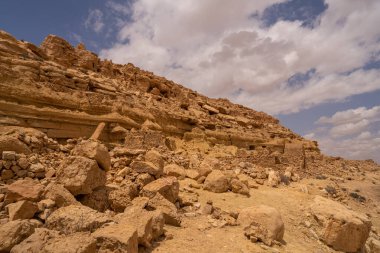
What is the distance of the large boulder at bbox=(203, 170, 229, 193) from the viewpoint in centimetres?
962

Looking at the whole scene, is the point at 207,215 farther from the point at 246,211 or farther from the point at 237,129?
the point at 237,129

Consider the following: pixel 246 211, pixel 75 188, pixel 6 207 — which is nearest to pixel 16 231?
pixel 6 207

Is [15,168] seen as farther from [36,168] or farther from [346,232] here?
[346,232]

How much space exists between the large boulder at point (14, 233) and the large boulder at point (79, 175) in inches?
61.9

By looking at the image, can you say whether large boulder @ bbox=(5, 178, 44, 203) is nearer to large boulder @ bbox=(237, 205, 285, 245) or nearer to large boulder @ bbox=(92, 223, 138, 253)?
large boulder @ bbox=(92, 223, 138, 253)

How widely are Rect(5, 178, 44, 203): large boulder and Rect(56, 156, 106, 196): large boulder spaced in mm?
504

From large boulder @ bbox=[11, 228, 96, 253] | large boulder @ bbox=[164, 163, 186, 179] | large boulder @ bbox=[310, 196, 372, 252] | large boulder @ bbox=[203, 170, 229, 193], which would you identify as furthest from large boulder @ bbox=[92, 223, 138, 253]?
large boulder @ bbox=[164, 163, 186, 179]

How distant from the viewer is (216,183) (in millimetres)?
9648

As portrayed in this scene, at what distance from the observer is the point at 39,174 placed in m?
6.38

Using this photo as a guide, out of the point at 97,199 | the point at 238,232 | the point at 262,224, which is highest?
the point at 97,199

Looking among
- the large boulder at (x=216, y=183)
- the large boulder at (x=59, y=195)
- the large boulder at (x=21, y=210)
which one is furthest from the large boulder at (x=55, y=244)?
the large boulder at (x=216, y=183)

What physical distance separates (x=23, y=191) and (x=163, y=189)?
3009 mm

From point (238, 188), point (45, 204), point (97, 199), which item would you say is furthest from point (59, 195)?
point (238, 188)

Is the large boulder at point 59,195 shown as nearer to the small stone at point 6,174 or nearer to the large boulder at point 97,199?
the large boulder at point 97,199
